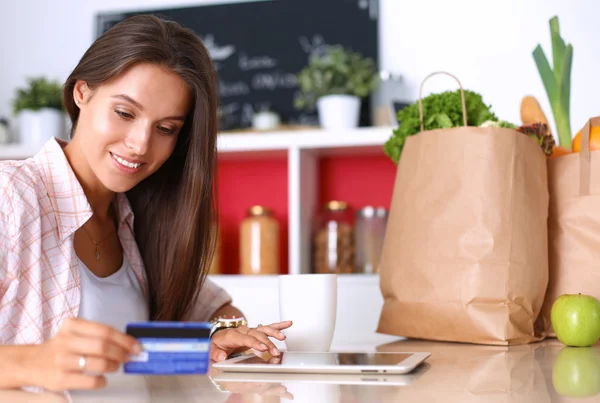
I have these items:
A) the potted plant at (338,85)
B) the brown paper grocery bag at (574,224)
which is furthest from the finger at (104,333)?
the potted plant at (338,85)

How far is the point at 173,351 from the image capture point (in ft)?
1.71

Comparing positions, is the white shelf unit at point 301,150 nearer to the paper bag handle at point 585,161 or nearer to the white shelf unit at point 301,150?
the white shelf unit at point 301,150

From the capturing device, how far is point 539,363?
2.77 feet

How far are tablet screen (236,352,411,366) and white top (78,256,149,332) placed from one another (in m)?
0.46

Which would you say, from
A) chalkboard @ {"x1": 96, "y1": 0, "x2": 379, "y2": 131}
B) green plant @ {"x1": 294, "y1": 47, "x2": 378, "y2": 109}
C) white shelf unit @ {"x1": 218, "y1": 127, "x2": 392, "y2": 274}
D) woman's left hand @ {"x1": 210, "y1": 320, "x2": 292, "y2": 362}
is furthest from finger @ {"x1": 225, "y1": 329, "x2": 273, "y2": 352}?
chalkboard @ {"x1": 96, "y1": 0, "x2": 379, "y2": 131}

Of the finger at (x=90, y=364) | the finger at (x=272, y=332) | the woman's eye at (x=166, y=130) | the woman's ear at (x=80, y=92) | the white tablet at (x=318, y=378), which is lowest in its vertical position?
the white tablet at (x=318, y=378)

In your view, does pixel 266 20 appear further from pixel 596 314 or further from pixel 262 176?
pixel 596 314

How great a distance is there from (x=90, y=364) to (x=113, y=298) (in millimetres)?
722

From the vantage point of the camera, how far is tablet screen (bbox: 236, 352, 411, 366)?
0.72m

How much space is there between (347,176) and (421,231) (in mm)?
1499

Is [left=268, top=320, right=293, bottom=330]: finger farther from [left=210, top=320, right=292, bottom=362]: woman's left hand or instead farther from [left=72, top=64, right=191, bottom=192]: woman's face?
[left=72, top=64, right=191, bottom=192]: woman's face

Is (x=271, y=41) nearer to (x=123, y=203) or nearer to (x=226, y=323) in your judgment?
(x=123, y=203)

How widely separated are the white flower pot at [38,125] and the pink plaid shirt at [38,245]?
151 centimetres

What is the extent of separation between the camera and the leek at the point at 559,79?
4.22ft
